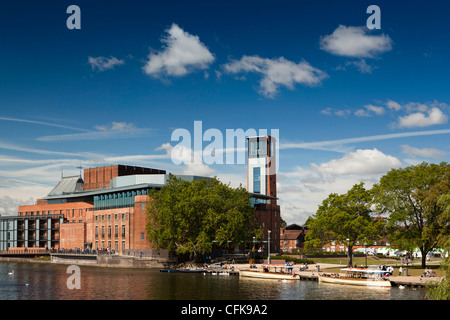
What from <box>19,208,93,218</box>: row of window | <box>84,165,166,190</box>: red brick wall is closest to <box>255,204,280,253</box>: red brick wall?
<box>84,165,166,190</box>: red brick wall

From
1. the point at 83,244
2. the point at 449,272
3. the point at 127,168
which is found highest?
the point at 127,168

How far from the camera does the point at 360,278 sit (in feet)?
245

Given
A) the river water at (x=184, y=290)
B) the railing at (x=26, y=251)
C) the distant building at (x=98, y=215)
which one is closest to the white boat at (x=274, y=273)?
Result: the river water at (x=184, y=290)

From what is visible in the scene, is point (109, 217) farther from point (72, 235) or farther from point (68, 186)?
point (68, 186)

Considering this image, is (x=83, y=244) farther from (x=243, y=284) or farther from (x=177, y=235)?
(x=243, y=284)

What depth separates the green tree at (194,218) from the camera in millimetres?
109688

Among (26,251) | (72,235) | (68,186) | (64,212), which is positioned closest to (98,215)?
(72,235)

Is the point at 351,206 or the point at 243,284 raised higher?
the point at 351,206

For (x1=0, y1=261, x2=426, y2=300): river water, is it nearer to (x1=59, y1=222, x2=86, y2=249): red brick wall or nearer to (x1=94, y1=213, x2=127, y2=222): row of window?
(x1=94, y1=213, x2=127, y2=222): row of window

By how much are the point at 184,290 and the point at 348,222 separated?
37.2 m
